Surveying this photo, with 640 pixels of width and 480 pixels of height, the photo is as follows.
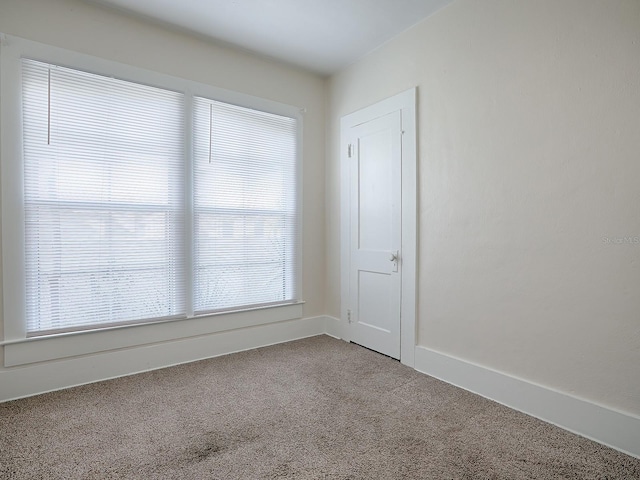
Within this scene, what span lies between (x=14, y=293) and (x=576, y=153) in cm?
364

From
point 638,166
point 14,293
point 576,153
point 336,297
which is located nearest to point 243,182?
point 336,297

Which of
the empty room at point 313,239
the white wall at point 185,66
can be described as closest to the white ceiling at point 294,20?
the empty room at point 313,239

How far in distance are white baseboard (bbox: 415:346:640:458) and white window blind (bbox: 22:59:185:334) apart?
2.24 meters

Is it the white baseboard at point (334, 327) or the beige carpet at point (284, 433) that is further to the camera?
the white baseboard at point (334, 327)

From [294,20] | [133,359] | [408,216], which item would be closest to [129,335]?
[133,359]

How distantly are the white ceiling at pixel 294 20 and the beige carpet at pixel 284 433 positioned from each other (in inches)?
111

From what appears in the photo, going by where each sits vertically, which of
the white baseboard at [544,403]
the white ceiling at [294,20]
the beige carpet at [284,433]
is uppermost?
the white ceiling at [294,20]

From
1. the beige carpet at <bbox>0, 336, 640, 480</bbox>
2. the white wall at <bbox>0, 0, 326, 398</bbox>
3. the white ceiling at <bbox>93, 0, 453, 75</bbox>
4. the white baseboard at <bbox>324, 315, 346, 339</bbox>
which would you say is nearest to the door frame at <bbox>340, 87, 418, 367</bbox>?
the beige carpet at <bbox>0, 336, 640, 480</bbox>

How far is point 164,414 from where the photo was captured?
216cm

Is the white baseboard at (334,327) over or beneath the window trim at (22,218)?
beneath

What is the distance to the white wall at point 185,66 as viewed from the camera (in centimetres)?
244

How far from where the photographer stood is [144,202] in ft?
9.31

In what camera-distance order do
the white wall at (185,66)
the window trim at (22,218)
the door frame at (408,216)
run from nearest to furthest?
1. the window trim at (22,218)
2. the white wall at (185,66)
3. the door frame at (408,216)

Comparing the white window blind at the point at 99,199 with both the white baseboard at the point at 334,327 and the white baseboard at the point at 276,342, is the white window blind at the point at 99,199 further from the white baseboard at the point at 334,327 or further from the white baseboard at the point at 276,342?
the white baseboard at the point at 334,327
